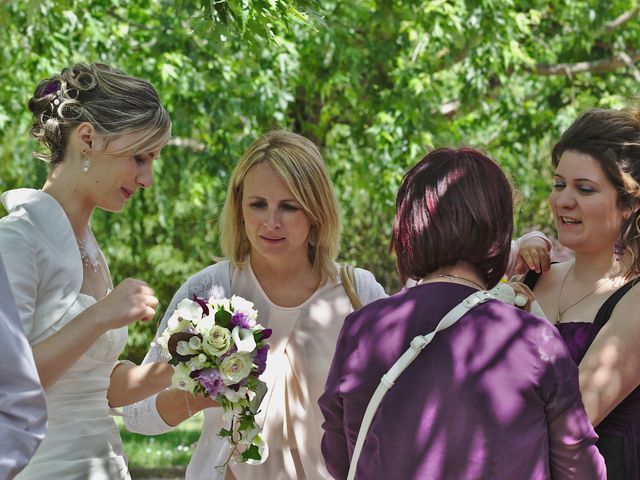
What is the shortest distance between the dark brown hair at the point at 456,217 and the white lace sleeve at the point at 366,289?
1.22m

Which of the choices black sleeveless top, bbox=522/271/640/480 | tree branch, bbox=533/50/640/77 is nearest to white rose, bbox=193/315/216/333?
black sleeveless top, bbox=522/271/640/480

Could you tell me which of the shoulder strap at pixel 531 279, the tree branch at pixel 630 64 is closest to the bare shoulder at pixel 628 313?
the shoulder strap at pixel 531 279

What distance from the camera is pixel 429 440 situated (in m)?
2.37

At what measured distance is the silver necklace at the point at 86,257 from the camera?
342cm

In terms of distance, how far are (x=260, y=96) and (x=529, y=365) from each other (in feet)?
25.1

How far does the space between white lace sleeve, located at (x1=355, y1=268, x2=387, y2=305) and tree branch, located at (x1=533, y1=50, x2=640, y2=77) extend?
8433 mm

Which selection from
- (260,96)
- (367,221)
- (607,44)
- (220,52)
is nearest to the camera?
(220,52)

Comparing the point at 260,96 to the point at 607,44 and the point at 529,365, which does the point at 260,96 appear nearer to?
the point at 607,44

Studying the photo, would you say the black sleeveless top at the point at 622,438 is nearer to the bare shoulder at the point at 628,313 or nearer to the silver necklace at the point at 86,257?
the bare shoulder at the point at 628,313

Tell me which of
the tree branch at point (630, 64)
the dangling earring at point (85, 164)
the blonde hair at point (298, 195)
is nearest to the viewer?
the dangling earring at point (85, 164)

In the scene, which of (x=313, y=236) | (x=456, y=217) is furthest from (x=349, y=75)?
(x=456, y=217)

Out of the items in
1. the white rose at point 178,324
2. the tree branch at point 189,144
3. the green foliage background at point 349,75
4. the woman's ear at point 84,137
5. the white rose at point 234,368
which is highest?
the woman's ear at point 84,137

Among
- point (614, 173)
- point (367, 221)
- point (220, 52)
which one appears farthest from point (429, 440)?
point (367, 221)

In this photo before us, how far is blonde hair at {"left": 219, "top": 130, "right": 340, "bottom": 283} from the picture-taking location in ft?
12.2
